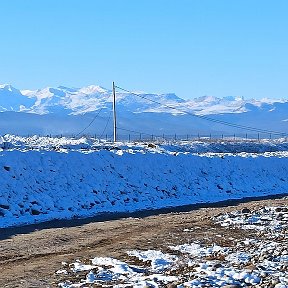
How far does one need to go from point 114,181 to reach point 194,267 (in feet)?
47.0

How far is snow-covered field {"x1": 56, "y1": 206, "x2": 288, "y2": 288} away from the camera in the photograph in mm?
10836

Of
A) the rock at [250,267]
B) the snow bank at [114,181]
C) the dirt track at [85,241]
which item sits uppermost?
the snow bank at [114,181]

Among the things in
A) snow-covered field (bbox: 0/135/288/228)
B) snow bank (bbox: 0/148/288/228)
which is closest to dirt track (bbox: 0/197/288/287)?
snow-covered field (bbox: 0/135/288/228)

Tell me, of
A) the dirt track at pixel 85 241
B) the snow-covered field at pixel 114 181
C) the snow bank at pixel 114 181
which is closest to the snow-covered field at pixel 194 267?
the dirt track at pixel 85 241

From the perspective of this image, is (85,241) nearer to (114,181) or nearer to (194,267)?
(194,267)

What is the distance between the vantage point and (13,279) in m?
11.3

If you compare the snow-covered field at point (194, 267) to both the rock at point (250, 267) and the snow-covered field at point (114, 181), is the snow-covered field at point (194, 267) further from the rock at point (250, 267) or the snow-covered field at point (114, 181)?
the snow-covered field at point (114, 181)

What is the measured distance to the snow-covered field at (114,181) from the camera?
2167 centimetres

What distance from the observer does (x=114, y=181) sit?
26.0 m

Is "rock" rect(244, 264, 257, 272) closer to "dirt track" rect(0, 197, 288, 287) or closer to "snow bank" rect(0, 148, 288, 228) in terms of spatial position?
"dirt track" rect(0, 197, 288, 287)

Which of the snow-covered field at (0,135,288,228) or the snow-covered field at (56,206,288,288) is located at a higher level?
the snow-covered field at (0,135,288,228)

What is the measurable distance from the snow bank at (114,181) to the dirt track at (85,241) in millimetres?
2973

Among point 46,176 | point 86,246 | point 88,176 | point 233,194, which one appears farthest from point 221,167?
point 86,246

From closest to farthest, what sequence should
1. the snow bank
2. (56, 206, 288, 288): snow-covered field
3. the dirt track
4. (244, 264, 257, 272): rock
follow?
1. (56, 206, 288, 288): snow-covered field
2. (244, 264, 257, 272): rock
3. the dirt track
4. the snow bank
